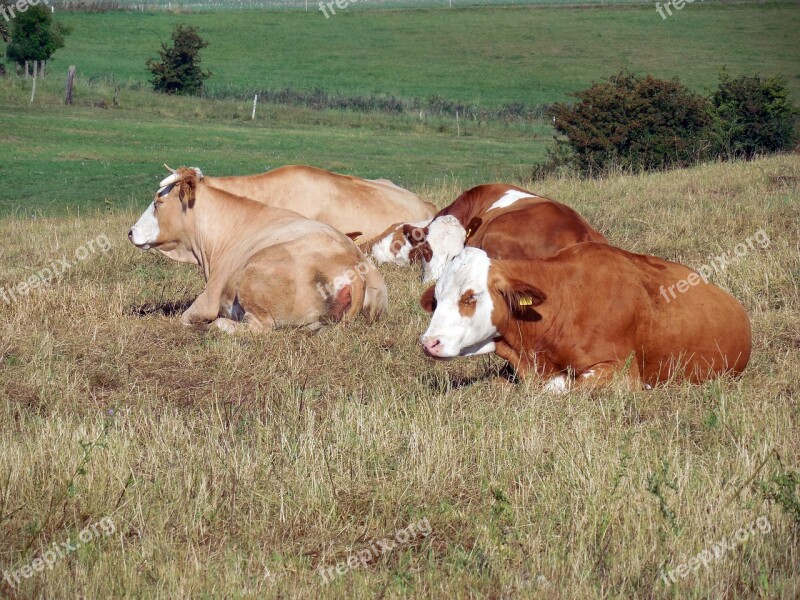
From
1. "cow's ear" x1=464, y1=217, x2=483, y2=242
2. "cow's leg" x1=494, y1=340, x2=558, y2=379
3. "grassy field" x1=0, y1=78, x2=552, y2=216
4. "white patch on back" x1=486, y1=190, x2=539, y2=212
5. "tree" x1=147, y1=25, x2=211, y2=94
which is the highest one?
"white patch on back" x1=486, y1=190, x2=539, y2=212

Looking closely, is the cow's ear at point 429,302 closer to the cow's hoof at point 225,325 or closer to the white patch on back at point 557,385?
the white patch on back at point 557,385

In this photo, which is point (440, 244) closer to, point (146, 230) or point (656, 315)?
point (146, 230)

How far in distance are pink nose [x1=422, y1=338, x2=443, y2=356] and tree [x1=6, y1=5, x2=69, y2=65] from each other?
57.0 metres

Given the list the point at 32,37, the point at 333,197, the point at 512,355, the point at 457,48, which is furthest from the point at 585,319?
the point at 457,48

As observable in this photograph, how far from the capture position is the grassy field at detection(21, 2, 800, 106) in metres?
68.2

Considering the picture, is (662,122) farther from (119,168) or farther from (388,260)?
(119,168)

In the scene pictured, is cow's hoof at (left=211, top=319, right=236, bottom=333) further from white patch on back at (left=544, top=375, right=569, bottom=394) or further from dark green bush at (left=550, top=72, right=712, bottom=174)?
dark green bush at (left=550, top=72, right=712, bottom=174)

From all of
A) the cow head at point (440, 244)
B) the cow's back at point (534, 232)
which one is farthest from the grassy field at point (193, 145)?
the cow's back at point (534, 232)

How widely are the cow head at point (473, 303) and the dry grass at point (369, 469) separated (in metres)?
0.41

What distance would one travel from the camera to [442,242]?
40.5 ft

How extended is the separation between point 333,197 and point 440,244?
80.6 inches

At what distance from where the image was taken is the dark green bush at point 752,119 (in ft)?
82.8

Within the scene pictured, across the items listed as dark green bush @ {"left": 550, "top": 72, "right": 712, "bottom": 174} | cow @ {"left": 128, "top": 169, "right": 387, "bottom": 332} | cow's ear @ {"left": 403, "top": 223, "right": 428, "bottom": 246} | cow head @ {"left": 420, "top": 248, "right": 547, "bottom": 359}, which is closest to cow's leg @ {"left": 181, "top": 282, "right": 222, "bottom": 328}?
cow @ {"left": 128, "top": 169, "right": 387, "bottom": 332}

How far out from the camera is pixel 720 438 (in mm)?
5992
